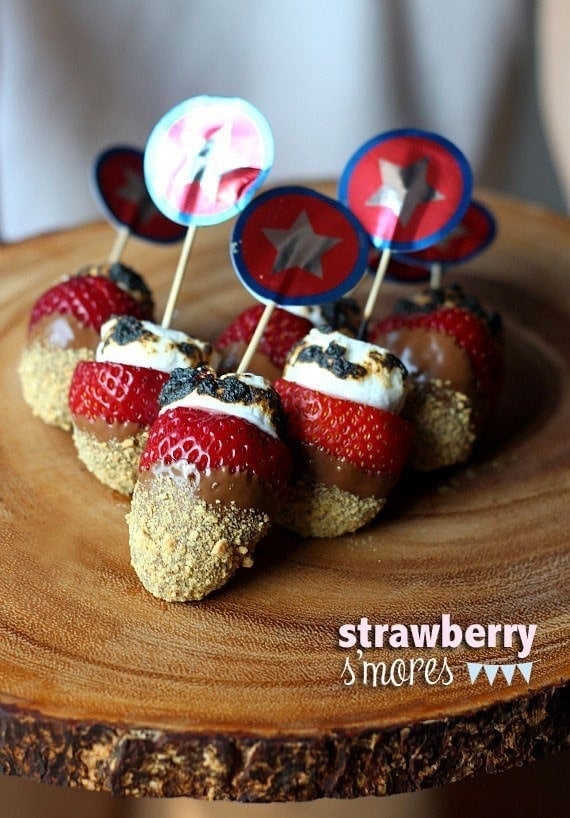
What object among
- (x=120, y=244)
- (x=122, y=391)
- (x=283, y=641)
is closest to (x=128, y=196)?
(x=120, y=244)

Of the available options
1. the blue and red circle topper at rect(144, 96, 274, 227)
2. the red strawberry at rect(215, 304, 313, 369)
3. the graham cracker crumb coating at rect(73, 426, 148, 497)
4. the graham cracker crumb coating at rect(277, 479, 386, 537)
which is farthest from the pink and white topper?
the graham cracker crumb coating at rect(277, 479, 386, 537)

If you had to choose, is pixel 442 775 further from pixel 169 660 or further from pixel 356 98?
pixel 356 98

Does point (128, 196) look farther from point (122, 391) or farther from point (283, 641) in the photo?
point (283, 641)

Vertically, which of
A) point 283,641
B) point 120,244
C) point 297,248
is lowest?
point 283,641

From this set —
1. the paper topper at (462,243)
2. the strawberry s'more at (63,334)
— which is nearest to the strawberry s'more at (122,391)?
the strawberry s'more at (63,334)

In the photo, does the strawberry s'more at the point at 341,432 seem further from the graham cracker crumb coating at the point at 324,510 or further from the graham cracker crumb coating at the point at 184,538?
the graham cracker crumb coating at the point at 184,538

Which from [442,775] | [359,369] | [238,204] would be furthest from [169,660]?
[238,204]
